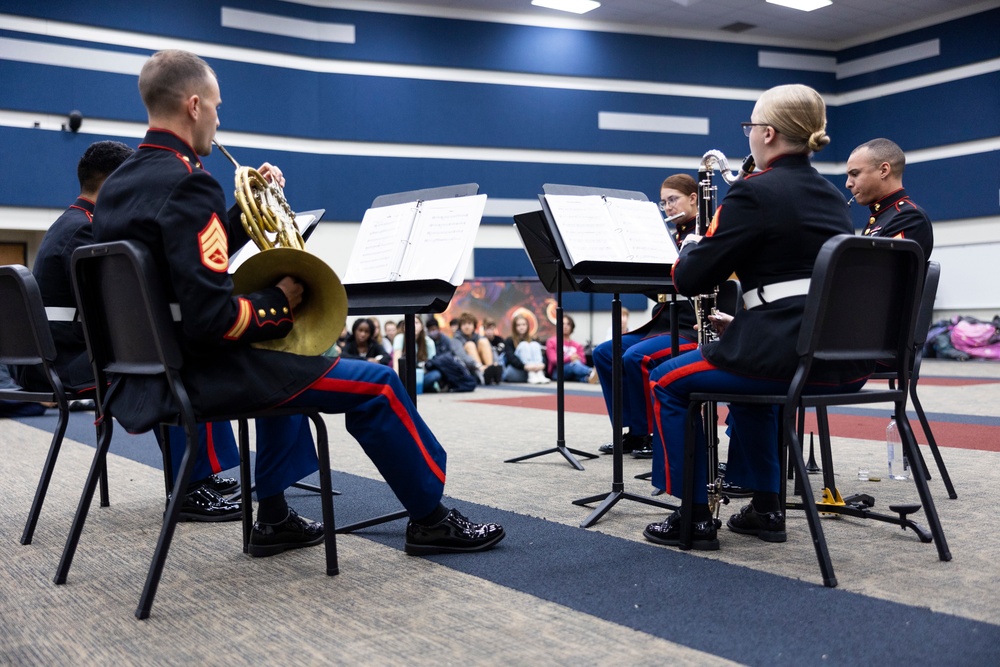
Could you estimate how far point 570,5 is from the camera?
1355cm

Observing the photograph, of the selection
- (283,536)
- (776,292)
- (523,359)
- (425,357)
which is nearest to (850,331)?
(776,292)

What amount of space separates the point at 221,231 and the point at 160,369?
0.40 meters

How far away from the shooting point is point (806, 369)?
2424 mm

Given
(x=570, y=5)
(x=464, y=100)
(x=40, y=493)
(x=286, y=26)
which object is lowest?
(x=40, y=493)

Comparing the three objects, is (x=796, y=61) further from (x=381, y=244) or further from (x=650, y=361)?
(x=381, y=244)

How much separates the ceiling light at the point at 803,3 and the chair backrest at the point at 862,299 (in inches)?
484

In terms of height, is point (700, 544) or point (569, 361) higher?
point (700, 544)

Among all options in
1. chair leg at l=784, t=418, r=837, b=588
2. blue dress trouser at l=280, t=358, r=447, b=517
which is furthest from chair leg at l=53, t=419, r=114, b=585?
chair leg at l=784, t=418, r=837, b=588

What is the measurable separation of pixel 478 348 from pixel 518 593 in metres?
9.24

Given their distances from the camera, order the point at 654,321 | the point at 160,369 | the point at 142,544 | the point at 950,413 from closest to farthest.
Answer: the point at 160,369, the point at 142,544, the point at 654,321, the point at 950,413

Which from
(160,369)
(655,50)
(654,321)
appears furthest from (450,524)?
(655,50)

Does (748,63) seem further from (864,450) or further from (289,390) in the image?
(289,390)

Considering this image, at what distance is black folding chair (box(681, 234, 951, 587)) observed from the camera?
7.84 ft

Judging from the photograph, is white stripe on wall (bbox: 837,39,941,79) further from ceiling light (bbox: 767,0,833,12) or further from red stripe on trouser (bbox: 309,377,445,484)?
red stripe on trouser (bbox: 309,377,445,484)
